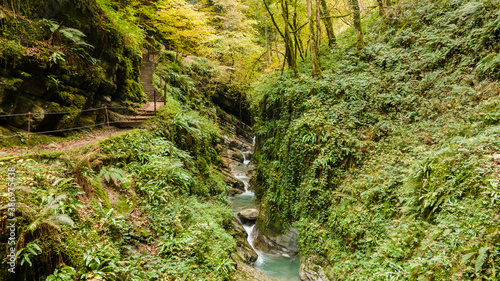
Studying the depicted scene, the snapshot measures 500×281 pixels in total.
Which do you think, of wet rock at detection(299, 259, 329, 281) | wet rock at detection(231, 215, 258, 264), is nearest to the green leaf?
wet rock at detection(299, 259, 329, 281)

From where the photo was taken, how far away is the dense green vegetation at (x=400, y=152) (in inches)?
180

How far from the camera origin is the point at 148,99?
13164mm

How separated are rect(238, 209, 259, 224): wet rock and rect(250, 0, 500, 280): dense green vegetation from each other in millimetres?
2183

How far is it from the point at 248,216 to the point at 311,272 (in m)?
6.52

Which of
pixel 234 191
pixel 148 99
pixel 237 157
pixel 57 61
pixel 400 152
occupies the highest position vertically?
pixel 57 61

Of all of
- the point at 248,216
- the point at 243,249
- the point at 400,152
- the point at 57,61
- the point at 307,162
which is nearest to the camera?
the point at 57,61

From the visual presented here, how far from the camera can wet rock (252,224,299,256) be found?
11195 millimetres

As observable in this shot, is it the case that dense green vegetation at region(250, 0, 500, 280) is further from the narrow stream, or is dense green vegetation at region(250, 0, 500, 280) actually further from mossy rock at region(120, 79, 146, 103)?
mossy rock at region(120, 79, 146, 103)

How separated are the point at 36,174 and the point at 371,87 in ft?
34.9

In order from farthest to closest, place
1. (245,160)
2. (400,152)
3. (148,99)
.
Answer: (245,160) < (148,99) < (400,152)

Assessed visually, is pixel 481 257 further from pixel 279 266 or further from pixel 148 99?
pixel 148 99

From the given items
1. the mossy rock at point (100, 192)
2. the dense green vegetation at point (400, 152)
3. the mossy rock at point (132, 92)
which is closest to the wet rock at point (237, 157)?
the dense green vegetation at point (400, 152)

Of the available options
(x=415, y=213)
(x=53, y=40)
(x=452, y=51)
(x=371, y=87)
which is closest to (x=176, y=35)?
(x=53, y=40)

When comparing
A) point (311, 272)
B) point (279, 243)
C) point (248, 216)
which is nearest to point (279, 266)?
point (279, 243)
